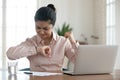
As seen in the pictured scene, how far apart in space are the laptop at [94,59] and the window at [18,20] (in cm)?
435

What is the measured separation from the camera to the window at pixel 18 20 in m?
5.97

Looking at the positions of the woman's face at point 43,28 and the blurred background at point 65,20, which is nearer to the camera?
the woman's face at point 43,28

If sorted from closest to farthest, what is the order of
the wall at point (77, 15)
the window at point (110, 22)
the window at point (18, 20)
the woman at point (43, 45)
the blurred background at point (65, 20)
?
the woman at point (43, 45), the window at point (110, 22), the blurred background at point (65, 20), the window at point (18, 20), the wall at point (77, 15)

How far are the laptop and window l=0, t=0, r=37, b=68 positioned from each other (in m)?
4.35

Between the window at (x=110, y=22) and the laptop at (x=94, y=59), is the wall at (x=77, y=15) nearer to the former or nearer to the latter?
the window at (x=110, y=22)

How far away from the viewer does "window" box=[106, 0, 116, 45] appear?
5.40 metres

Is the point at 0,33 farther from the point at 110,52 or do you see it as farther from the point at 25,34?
the point at 110,52

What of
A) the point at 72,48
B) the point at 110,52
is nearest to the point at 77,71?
the point at 110,52


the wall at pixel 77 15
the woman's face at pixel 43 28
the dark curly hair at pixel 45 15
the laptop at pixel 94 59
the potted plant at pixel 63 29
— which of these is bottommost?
the laptop at pixel 94 59

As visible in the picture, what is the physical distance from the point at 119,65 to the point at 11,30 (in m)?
2.60

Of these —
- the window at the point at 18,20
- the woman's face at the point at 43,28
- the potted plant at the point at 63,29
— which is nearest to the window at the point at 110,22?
the potted plant at the point at 63,29

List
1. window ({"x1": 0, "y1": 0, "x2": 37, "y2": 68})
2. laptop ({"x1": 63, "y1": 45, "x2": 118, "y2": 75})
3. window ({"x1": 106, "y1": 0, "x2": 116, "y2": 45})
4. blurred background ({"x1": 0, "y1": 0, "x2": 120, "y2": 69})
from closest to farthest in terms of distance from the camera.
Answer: laptop ({"x1": 63, "y1": 45, "x2": 118, "y2": 75}), window ({"x1": 106, "y1": 0, "x2": 116, "y2": 45}), blurred background ({"x1": 0, "y1": 0, "x2": 120, "y2": 69}), window ({"x1": 0, "y1": 0, "x2": 37, "y2": 68})

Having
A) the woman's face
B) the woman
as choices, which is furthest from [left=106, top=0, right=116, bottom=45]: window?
the woman's face

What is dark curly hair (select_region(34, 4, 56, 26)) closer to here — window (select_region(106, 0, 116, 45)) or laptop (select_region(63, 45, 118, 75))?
laptop (select_region(63, 45, 118, 75))
